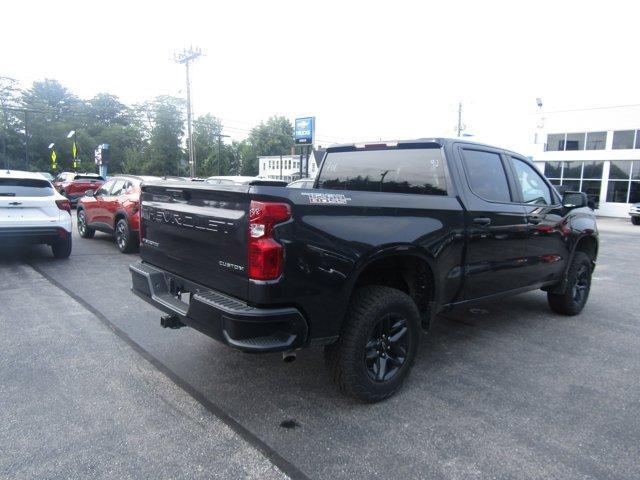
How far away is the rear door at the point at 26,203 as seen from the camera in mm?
7441

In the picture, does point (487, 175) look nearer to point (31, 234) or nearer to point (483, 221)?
point (483, 221)

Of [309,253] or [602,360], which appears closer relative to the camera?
[309,253]

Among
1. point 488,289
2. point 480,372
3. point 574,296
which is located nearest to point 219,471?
point 480,372

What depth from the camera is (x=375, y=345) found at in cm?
337

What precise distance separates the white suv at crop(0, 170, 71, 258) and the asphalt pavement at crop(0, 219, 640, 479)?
89.8 inches

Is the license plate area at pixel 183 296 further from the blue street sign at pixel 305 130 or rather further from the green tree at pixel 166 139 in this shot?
the green tree at pixel 166 139

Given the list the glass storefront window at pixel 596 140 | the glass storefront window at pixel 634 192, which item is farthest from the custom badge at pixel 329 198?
the glass storefront window at pixel 596 140

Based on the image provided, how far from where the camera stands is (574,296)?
19.0 feet

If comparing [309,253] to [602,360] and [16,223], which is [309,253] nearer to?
[602,360]

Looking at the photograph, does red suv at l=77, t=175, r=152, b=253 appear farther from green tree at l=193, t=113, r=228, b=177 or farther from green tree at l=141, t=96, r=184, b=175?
green tree at l=193, t=113, r=228, b=177

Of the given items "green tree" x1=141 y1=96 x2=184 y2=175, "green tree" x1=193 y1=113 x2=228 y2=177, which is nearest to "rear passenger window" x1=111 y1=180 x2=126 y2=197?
"green tree" x1=141 y1=96 x2=184 y2=175

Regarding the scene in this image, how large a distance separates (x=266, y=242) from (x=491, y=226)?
7.81 ft

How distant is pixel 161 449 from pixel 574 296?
5109 mm

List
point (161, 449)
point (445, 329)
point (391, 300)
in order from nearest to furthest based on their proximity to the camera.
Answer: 1. point (161, 449)
2. point (391, 300)
3. point (445, 329)
